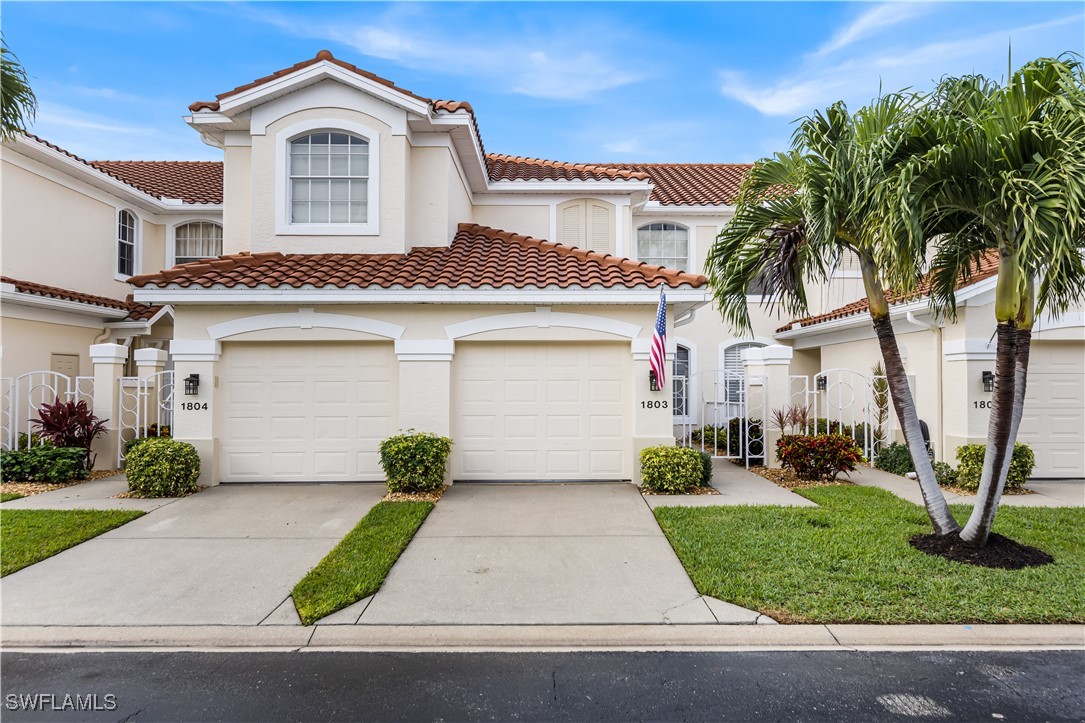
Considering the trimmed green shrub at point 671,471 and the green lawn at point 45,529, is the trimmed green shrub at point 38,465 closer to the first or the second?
the green lawn at point 45,529

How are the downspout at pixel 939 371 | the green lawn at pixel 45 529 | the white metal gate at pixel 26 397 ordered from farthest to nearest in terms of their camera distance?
the white metal gate at pixel 26 397 → the downspout at pixel 939 371 → the green lawn at pixel 45 529

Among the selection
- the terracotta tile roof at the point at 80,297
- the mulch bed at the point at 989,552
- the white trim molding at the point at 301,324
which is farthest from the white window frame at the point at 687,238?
the terracotta tile roof at the point at 80,297

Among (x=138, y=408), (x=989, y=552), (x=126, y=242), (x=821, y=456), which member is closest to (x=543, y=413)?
(x=821, y=456)

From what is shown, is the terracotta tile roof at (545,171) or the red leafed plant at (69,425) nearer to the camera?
the red leafed plant at (69,425)

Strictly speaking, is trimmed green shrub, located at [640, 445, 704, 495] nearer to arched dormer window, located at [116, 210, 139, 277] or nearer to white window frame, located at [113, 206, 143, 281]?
white window frame, located at [113, 206, 143, 281]

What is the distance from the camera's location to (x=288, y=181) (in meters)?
11.2

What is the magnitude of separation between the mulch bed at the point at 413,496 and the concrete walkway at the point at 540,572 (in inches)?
11.7

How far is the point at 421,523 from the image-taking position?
7699 mm

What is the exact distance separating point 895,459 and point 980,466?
1694 millimetres

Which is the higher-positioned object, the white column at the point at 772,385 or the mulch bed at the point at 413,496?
the white column at the point at 772,385

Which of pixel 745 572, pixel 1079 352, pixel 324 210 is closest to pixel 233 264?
pixel 324 210

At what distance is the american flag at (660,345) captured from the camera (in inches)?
358

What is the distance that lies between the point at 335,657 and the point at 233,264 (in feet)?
26.6

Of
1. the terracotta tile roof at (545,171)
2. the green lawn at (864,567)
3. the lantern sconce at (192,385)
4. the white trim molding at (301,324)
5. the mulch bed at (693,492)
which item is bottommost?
the green lawn at (864,567)
